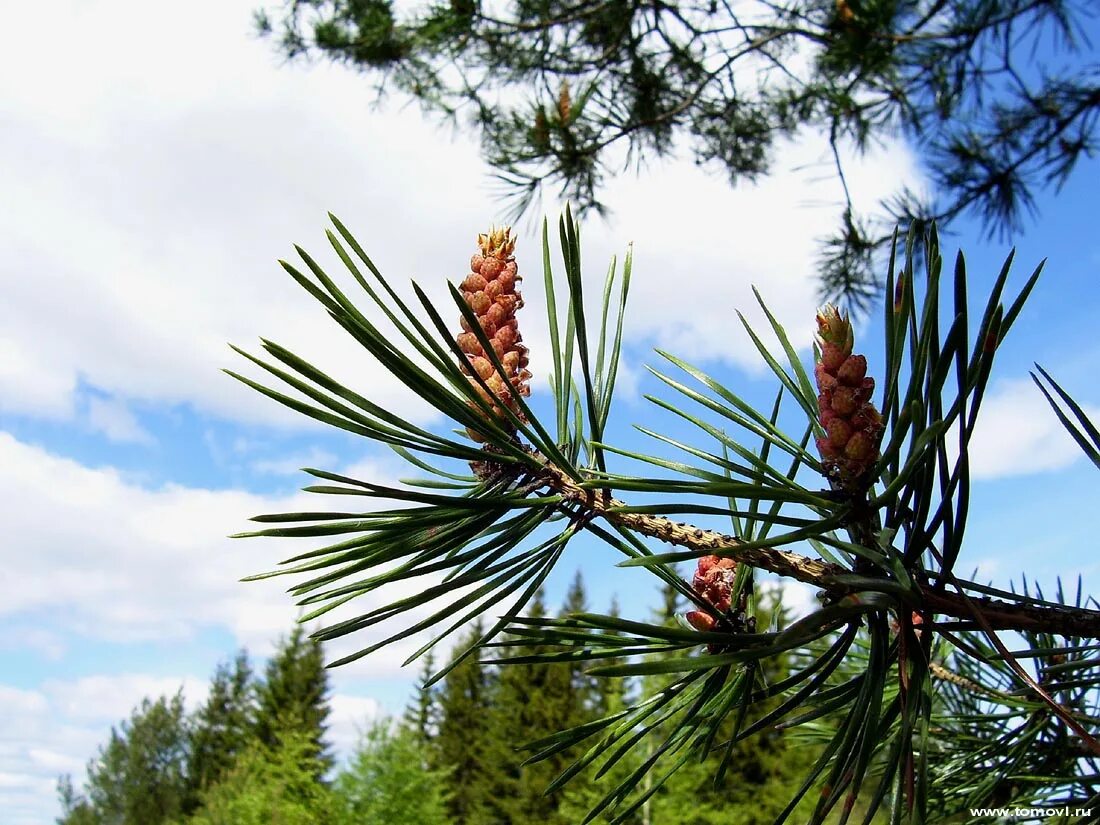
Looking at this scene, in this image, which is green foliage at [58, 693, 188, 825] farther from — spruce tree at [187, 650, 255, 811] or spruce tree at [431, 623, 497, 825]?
spruce tree at [431, 623, 497, 825]

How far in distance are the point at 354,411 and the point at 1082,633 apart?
0.33m

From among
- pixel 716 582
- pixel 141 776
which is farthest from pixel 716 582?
pixel 141 776

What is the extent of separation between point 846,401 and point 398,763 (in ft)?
27.7

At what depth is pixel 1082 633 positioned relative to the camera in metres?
0.38

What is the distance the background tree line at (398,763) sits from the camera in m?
8.05

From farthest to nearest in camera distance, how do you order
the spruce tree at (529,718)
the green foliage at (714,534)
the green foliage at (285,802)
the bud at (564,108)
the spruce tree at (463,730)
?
the spruce tree at (463,730) → the spruce tree at (529,718) → the green foliage at (285,802) → the bud at (564,108) → the green foliage at (714,534)

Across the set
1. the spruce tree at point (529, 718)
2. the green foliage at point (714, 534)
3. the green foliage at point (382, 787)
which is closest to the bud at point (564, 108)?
the green foliage at point (714, 534)

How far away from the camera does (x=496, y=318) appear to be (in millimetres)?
449

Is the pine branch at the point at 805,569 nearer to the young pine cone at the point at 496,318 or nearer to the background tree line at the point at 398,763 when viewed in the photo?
the young pine cone at the point at 496,318

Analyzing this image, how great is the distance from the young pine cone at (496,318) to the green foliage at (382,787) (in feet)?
26.8

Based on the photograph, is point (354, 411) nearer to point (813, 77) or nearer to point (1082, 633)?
point (1082, 633)

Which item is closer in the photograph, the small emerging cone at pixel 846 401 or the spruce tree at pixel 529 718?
the small emerging cone at pixel 846 401

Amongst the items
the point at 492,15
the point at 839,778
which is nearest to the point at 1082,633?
the point at 839,778

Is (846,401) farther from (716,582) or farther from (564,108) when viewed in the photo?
(564,108)
